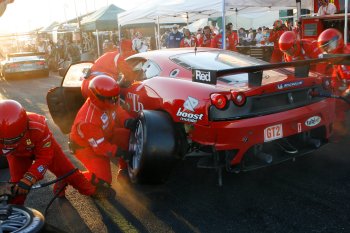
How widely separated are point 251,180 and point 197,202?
0.72 meters

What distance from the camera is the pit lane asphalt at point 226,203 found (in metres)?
3.12

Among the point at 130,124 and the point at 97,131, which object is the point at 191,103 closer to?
the point at 130,124

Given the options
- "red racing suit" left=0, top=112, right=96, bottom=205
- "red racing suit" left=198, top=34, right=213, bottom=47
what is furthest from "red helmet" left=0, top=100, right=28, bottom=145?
"red racing suit" left=198, top=34, right=213, bottom=47

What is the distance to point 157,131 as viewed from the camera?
3.47 meters

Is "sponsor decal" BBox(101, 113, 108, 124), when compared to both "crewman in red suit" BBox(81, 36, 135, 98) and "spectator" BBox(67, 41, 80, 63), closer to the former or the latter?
"crewman in red suit" BBox(81, 36, 135, 98)

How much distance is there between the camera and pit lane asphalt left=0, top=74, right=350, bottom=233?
3.12 meters

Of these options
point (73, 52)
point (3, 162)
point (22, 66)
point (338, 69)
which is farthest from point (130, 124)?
point (73, 52)

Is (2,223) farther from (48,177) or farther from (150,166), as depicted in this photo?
(48,177)

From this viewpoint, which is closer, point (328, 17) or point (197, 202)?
point (197, 202)

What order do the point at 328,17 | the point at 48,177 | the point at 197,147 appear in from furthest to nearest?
the point at 328,17 → the point at 48,177 → the point at 197,147

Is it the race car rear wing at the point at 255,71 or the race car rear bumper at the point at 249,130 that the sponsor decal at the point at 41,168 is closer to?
the race car rear bumper at the point at 249,130

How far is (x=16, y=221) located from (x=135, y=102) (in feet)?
7.49

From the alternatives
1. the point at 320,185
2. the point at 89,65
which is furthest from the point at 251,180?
the point at 89,65

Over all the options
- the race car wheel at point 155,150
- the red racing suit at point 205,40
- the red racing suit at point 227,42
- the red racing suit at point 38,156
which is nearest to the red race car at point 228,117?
the race car wheel at point 155,150
